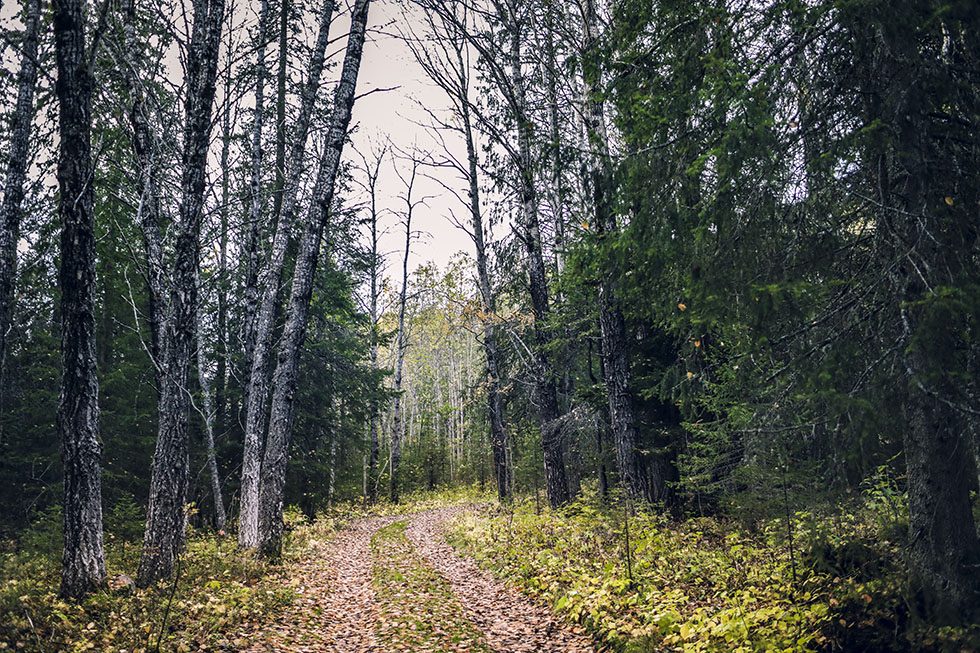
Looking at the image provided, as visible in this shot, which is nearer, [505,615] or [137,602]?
[137,602]

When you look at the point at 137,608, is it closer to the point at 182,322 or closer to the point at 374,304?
the point at 182,322

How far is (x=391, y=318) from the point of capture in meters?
30.5

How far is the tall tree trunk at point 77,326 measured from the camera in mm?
5672

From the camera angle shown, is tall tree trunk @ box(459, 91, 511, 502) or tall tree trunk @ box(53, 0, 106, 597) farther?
tall tree trunk @ box(459, 91, 511, 502)

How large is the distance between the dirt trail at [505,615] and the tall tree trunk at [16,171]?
835cm

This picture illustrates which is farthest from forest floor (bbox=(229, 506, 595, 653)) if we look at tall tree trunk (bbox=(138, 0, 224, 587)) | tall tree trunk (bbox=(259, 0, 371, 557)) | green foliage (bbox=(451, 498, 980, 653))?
tall tree trunk (bbox=(138, 0, 224, 587))

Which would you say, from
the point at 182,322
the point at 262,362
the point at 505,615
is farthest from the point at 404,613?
the point at 262,362

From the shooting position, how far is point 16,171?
9.52 meters

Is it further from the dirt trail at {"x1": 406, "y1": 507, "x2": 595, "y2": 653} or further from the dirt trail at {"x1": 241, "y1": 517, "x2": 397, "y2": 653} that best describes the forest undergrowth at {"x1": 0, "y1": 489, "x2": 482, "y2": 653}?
the dirt trail at {"x1": 406, "y1": 507, "x2": 595, "y2": 653}

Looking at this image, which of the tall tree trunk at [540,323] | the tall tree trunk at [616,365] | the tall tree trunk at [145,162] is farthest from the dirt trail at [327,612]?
the tall tree trunk at [616,365]

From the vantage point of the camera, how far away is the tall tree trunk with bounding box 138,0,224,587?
700 cm

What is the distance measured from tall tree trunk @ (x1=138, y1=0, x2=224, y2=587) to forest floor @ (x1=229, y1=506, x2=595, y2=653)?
1.91 metres

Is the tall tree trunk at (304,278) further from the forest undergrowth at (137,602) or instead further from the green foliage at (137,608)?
the green foliage at (137,608)

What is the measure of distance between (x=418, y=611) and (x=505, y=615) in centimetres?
112
